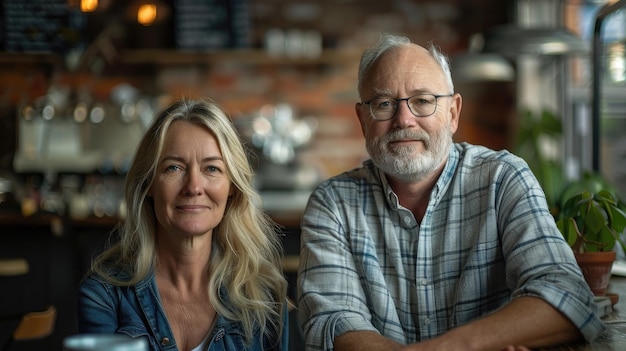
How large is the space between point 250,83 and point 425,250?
404 cm

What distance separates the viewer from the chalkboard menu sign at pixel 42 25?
568 centimetres

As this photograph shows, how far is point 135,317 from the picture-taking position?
6.55 feet

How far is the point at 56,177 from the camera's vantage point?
5660 mm

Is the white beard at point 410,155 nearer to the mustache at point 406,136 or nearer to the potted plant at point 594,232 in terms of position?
the mustache at point 406,136

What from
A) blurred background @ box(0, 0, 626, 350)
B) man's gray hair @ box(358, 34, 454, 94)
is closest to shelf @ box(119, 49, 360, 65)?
blurred background @ box(0, 0, 626, 350)

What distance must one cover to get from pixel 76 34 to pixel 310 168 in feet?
5.65

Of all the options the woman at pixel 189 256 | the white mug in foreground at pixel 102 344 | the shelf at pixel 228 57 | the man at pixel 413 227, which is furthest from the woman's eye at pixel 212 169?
the shelf at pixel 228 57

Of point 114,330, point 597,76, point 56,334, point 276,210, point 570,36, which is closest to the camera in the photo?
point 114,330

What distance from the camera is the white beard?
6.61 ft

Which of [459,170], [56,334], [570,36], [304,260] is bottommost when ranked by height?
[56,334]

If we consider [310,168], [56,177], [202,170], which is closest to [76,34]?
[56,177]

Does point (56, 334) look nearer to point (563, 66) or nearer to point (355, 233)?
point (355, 233)

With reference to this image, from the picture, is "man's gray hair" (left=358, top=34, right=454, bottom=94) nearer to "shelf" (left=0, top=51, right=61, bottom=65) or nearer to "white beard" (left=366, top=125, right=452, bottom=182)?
"white beard" (left=366, top=125, right=452, bottom=182)

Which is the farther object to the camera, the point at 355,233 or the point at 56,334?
the point at 56,334
